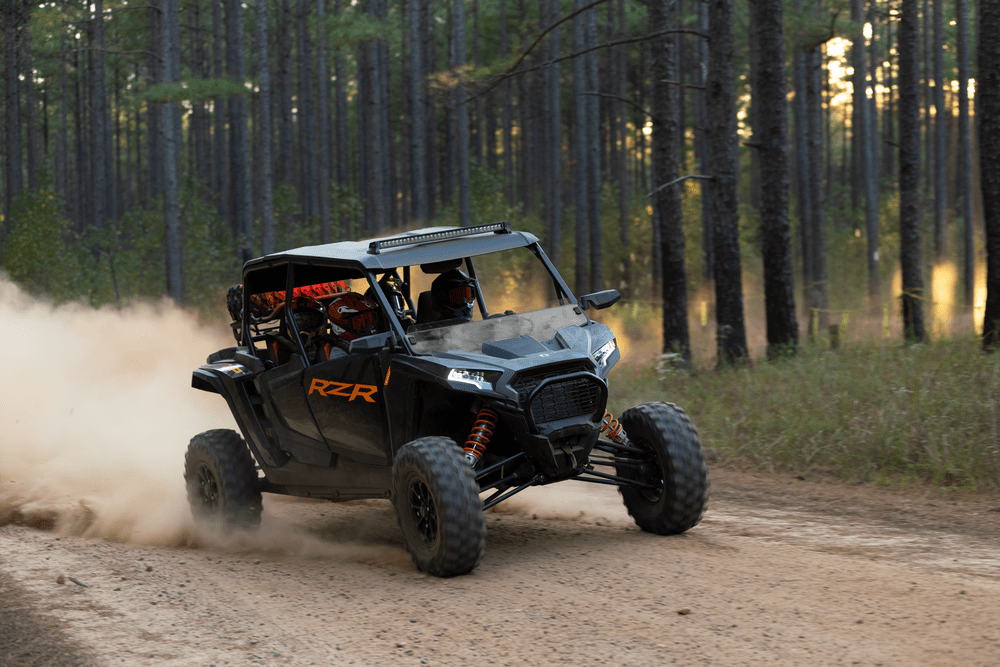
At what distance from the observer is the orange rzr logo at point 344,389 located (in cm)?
637

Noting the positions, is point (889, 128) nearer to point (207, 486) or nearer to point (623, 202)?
point (623, 202)

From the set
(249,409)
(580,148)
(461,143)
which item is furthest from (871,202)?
(249,409)

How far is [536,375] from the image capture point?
582 centimetres

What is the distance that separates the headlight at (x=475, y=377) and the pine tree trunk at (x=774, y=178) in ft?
28.1

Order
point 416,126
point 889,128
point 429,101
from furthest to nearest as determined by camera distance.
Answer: point 889,128
point 429,101
point 416,126

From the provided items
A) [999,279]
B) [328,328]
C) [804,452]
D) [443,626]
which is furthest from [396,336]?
[999,279]

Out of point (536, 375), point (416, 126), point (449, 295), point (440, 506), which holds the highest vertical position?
point (416, 126)

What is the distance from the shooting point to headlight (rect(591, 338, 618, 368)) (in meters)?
6.23

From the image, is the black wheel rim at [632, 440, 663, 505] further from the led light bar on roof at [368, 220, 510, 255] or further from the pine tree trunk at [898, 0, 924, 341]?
the pine tree trunk at [898, 0, 924, 341]

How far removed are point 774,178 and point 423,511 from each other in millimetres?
9847

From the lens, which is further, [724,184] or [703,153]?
[703,153]

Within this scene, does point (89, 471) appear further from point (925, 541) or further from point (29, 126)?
point (29, 126)

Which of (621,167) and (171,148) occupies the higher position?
(621,167)

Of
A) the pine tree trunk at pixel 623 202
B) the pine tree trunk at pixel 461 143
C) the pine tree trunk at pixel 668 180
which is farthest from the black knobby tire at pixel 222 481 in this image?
the pine tree trunk at pixel 623 202
